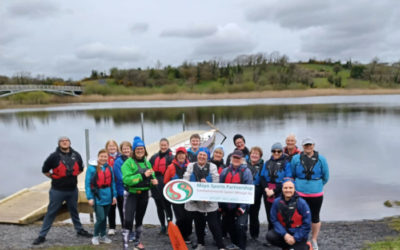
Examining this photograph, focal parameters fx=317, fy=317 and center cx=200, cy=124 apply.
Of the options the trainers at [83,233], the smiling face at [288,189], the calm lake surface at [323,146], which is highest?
the smiling face at [288,189]

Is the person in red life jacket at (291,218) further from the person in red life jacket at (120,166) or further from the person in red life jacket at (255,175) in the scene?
the person in red life jacket at (120,166)

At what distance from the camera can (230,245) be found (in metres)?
5.03

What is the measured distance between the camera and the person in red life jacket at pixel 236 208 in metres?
4.61

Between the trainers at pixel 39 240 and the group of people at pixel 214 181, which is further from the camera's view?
the trainers at pixel 39 240

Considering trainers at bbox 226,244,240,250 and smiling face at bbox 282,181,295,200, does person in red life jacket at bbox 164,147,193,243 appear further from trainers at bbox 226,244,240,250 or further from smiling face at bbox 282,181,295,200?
smiling face at bbox 282,181,295,200

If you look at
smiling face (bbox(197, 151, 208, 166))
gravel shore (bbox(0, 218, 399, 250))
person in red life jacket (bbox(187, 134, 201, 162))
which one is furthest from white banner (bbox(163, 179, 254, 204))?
person in red life jacket (bbox(187, 134, 201, 162))

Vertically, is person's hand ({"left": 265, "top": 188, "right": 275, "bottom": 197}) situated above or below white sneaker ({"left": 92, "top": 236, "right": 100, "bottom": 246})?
above

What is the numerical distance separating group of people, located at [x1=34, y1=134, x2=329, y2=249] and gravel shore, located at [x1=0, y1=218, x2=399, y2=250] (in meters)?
0.25

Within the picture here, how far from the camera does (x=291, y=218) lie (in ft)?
13.3

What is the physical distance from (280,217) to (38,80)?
11313cm

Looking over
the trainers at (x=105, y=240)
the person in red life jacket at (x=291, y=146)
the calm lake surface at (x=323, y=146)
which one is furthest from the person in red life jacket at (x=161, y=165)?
the calm lake surface at (x=323, y=146)

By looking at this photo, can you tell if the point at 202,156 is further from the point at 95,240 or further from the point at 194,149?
the point at 95,240

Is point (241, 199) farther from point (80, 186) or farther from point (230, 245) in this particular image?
point (80, 186)

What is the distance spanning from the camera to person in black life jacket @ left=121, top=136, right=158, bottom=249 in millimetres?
4629
